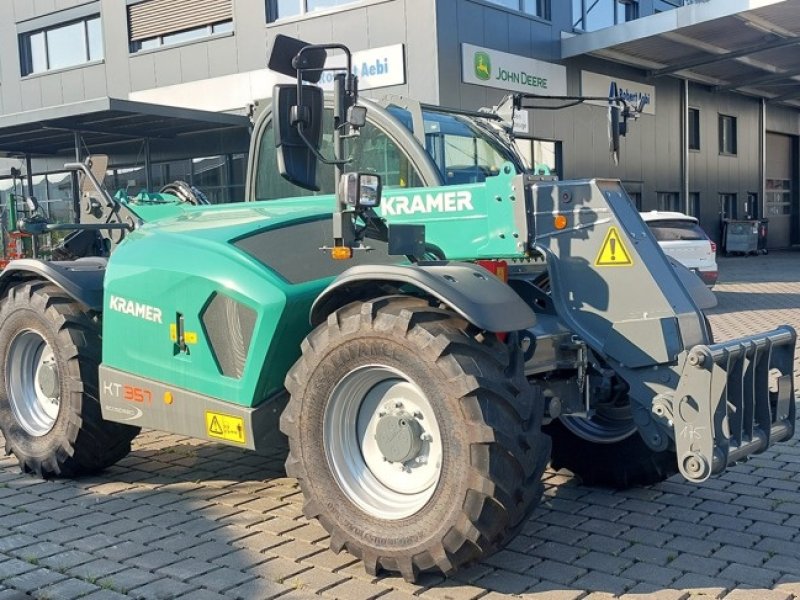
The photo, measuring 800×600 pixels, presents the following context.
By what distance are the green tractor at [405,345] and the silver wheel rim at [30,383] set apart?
0.70 ft

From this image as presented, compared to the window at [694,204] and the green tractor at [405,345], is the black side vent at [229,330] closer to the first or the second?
the green tractor at [405,345]

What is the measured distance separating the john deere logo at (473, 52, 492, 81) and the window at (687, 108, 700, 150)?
11330mm

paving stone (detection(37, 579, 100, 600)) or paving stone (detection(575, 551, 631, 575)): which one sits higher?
paving stone (detection(37, 579, 100, 600))

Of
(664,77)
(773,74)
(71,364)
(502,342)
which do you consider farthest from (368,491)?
(773,74)

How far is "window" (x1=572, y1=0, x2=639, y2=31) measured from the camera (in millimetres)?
22016

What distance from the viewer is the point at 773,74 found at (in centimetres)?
2622

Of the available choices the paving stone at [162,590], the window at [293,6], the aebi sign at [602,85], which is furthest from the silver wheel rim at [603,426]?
the aebi sign at [602,85]

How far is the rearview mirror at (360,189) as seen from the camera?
4.17 meters

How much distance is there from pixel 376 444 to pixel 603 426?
161cm

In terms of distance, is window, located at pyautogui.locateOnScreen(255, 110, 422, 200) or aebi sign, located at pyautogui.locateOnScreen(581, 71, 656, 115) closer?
window, located at pyautogui.locateOnScreen(255, 110, 422, 200)

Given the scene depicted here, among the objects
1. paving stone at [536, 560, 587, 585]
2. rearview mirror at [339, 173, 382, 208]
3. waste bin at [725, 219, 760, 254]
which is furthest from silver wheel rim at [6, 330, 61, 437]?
waste bin at [725, 219, 760, 254]

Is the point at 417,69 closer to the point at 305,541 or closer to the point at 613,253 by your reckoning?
the point at 613,253

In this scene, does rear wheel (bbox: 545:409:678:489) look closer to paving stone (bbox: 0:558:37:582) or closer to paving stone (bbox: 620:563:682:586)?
paving stone (bbox: 620:563:682:586)

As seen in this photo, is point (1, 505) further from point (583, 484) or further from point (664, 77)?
point (664, 77)
